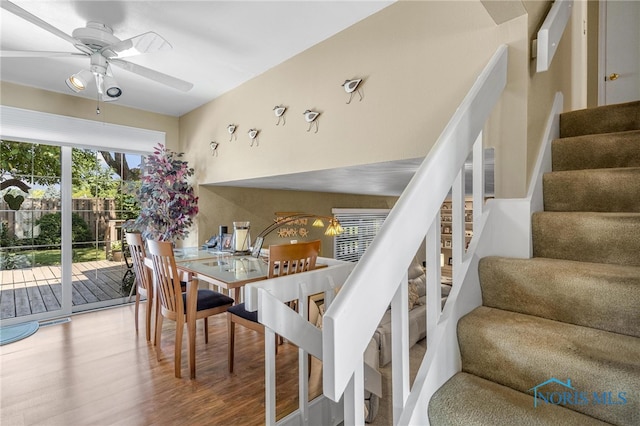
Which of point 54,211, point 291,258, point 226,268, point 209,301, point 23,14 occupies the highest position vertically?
point 23,14

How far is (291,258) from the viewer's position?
2.11 metres

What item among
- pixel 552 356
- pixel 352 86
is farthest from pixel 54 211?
pixel 552 356

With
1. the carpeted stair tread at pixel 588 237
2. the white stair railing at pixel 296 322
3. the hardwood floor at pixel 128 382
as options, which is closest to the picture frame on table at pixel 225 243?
the hardwood floor at pixel 128 382

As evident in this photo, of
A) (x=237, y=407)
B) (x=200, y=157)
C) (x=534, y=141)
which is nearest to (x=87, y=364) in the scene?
(x=237, y=407)

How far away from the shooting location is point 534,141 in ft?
4.84

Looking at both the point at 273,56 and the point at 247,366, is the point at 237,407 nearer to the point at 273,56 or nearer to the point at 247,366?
the point at 247,366

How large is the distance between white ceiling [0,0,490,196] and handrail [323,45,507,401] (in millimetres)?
911

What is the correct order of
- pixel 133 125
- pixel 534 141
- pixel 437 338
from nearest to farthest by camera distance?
1. pixel 437 338
2. pixel 534 141
3. pixel 133 125

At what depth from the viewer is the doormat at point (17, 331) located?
2906 millimetres

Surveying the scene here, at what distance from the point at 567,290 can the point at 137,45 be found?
248cm

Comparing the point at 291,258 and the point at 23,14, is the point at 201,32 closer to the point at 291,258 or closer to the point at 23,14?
the point at 23,14

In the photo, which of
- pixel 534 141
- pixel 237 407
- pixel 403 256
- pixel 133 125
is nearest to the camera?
pixel 403 256

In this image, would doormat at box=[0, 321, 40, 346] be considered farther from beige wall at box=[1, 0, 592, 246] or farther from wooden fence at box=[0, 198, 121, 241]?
beige wall at box=[1, 0, 592, 246]

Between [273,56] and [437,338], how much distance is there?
7.93 feet
